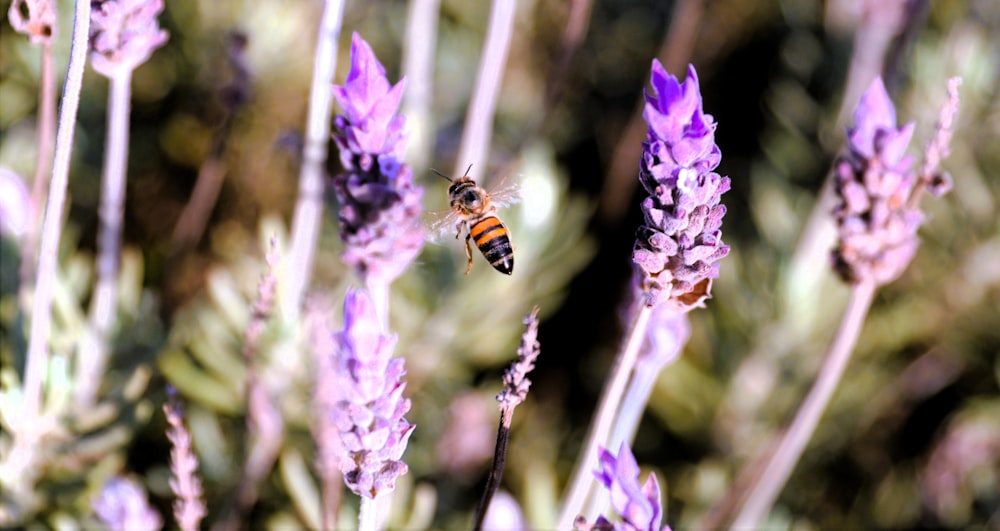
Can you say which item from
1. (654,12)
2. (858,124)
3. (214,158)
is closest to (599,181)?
(654,12)

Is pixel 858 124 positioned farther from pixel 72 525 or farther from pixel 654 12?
pixel 654 12

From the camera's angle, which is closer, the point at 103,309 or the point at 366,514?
the point at 366,514

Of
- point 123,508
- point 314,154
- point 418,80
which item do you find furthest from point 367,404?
point 418,80

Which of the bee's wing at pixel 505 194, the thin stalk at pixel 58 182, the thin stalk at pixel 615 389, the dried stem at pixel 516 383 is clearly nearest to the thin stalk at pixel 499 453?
the dried stem at pixel 516 383

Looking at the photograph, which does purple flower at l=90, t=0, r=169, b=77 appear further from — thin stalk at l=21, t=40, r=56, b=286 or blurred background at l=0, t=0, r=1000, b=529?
blurred background at l=0, t=0, r=1000, b=529

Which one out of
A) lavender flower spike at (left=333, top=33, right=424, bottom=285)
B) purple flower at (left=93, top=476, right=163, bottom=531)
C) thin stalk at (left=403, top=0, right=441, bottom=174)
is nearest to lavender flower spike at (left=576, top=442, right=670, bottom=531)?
lavender flower spike at (left=333, top=33, right=424, bottom=285)

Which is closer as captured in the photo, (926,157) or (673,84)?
(673,84)

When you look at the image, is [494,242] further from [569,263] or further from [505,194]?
[569,263]
